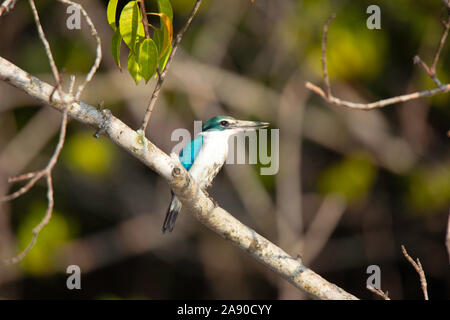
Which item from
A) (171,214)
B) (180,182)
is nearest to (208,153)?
(171,214)

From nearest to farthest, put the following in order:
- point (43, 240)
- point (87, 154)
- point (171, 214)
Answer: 1. point (171, 214)
2. point (87, 154)
3. point (43, 240)

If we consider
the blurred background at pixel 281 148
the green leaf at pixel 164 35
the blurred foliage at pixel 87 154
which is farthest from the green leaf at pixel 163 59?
the blurred foliage at pixel 87 154

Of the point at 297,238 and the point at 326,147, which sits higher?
the point at 326,147

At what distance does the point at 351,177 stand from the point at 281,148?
2.58 ft

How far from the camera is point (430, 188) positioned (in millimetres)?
5836

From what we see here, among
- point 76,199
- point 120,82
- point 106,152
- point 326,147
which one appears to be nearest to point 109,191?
point 76,199

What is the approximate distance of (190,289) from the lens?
7.77m

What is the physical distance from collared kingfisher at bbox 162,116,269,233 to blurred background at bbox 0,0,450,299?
1696mm

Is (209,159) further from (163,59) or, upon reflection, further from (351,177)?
(351,177)

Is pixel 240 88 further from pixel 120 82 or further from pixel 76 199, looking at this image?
pixel 76 199

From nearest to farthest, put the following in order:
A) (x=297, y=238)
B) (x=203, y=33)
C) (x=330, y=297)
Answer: (x=330, y=297) < (x=297, y=238) < (x=203, y=33)

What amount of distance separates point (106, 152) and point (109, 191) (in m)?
1.17

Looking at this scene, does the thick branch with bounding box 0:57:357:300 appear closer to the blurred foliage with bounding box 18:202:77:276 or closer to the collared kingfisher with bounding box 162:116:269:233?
the collared kingfisher with bounding box 162:116:269:233
